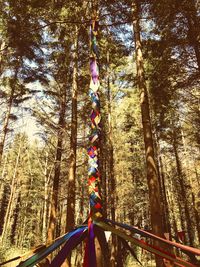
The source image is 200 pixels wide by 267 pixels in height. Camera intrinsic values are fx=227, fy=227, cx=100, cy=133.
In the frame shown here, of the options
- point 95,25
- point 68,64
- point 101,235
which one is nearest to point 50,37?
point 68,64

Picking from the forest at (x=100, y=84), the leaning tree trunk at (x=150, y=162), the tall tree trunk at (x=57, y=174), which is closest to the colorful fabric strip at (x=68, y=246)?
the forest at (x=100, y=84)

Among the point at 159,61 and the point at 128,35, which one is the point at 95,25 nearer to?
the point at 128,35

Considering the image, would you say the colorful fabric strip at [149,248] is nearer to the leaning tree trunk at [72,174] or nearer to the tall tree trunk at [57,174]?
the leaning tree trunk at [72,174]

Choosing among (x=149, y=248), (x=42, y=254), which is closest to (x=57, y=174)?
(x=42, y=254)

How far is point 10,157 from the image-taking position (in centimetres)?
3575

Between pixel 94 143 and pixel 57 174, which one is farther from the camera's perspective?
pixel 57 174

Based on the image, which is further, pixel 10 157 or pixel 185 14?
pixel 10 157

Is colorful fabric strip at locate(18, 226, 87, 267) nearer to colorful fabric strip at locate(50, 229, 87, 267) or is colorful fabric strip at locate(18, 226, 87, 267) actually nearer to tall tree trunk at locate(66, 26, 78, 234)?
colorful fabric strip at locate(50, 229, 87, 267)

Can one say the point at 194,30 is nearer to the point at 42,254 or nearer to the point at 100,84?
the point at 100,84

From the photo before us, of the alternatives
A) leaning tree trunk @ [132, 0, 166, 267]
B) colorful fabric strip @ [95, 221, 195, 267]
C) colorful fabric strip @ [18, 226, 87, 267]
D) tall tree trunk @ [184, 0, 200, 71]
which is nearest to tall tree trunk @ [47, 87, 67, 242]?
leaning tree trunk @ [132, 0, 166, 267]

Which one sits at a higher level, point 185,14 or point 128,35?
point 185,14

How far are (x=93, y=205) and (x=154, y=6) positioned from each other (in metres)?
7.72

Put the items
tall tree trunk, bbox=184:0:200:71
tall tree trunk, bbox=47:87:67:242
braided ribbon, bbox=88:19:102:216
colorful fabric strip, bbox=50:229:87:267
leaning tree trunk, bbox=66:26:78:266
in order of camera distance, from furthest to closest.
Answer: tall tree trunk, bbox=47:87:67:242 < tall tree trunk, bbox=184:0:200:71 < leaning tree trunk, bbox=66:26:78:266 < braided ribbon, bbox=88:19:102:216 < colorful fabric strip, bbox=50:229:87:267

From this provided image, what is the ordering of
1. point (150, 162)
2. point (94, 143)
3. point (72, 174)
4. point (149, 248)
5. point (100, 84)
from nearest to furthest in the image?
point (149, 248), point (94, 143), point (150, 162), point (72, 174), point (100, 84)
